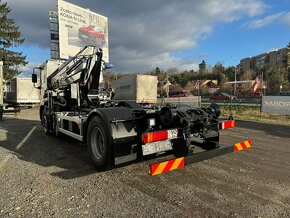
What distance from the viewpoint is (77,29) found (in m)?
27.5

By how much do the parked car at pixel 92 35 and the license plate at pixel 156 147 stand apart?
24.2 m

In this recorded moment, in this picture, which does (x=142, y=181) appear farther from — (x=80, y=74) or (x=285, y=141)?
(x=285, y=141)

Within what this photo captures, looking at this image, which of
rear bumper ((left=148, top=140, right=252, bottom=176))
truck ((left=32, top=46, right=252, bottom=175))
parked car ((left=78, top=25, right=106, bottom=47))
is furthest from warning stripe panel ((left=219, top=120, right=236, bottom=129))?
parked car ((left=78, top=25, right=106, bottom=47))

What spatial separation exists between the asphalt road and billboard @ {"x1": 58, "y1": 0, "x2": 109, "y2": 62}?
19.9 meters

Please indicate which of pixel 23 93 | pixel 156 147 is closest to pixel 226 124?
pixel 156 147

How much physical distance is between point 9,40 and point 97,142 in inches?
1713

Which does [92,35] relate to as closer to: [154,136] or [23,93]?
[23,93]

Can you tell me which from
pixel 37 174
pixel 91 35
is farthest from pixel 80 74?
pixel 91 35

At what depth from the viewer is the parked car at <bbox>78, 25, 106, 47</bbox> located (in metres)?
28.1

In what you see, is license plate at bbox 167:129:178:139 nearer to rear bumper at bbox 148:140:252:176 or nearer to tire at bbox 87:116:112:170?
rear bumper at bbox 148:140:252:176

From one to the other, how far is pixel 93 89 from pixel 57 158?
304 centimetres

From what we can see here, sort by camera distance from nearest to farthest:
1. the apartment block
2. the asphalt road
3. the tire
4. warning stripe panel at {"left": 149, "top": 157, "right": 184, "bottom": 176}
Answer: the asphalt road, warning stripe panel at {"left": 149, "top": 157, "right": 184, "bottom": 176}, the tire, the apartment block

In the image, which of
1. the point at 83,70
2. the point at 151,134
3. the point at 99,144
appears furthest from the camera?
the point at 83,70

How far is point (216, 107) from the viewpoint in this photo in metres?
6.23
